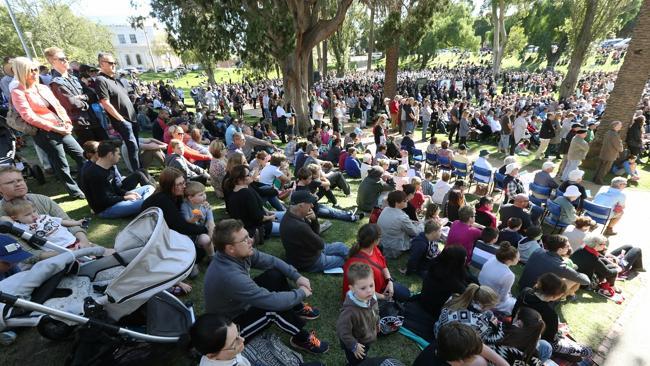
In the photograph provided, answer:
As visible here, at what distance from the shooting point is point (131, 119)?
22.5ft

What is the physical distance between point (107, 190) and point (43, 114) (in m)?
1.66

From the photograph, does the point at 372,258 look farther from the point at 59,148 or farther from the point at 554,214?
the point at 59,148

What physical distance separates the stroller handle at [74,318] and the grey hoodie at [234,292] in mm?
506

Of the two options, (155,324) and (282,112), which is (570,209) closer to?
(155,324)

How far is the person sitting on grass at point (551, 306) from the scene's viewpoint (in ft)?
11.4

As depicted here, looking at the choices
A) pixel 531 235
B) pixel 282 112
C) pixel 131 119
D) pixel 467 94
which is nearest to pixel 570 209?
pixel 531 235

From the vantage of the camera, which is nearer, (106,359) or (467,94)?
(106,359)

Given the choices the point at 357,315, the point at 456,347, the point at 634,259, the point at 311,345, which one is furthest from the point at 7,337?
the point at 634,259

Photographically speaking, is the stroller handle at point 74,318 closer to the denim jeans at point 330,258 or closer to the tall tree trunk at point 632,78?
the denim jeans at point 330,258

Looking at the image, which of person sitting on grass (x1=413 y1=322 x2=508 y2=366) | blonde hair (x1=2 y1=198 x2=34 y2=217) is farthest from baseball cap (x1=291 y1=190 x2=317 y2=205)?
blonde hair (x1=2 y1=198 x2=34 y2=217)

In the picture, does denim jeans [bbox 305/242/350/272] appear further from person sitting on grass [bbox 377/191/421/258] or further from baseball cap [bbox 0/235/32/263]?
baseball cap [bbox 0/235/32/263]

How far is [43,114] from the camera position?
546 cm

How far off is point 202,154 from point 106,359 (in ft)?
20.1

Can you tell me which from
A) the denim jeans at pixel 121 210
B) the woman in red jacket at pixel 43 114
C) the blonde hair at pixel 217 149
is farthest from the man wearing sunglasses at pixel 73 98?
the blonde hair at pixel 217 149
